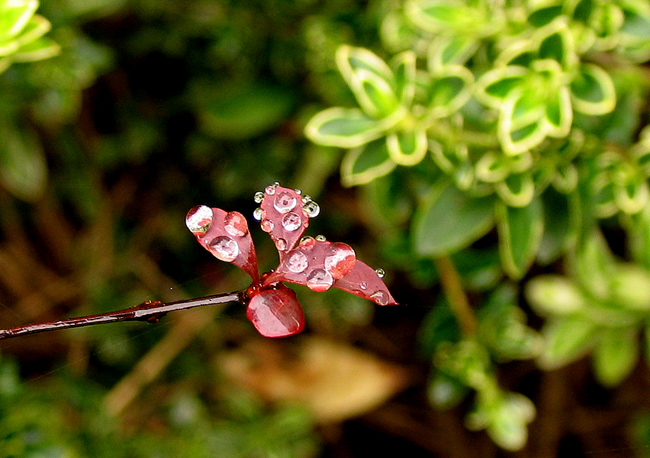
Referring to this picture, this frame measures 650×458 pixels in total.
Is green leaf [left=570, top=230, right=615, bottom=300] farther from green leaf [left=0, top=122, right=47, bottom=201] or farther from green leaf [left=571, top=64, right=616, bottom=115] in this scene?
green leaf [left=0, top=122, right=47, bottom=201]

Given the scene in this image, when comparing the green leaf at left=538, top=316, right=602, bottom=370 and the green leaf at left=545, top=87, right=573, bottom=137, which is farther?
the green leaf at left=538, top=316, right=602, bottom=370

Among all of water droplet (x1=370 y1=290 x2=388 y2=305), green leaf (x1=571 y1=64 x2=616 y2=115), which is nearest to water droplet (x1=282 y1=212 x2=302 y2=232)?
water droplet (x1=370 y1=290 x2=388 y2=305)

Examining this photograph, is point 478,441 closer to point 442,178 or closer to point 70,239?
point 442,178

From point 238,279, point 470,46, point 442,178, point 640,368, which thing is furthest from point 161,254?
point 640,368

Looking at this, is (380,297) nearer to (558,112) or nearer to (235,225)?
(235,225)

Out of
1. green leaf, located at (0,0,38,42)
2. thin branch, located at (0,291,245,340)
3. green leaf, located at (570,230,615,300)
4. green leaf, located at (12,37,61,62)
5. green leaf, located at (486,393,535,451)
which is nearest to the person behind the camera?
thin branch, located at (0,291,245,340)

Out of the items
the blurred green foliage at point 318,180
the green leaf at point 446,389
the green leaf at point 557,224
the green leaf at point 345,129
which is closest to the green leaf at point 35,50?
the blurred green foliage at point 318,180
